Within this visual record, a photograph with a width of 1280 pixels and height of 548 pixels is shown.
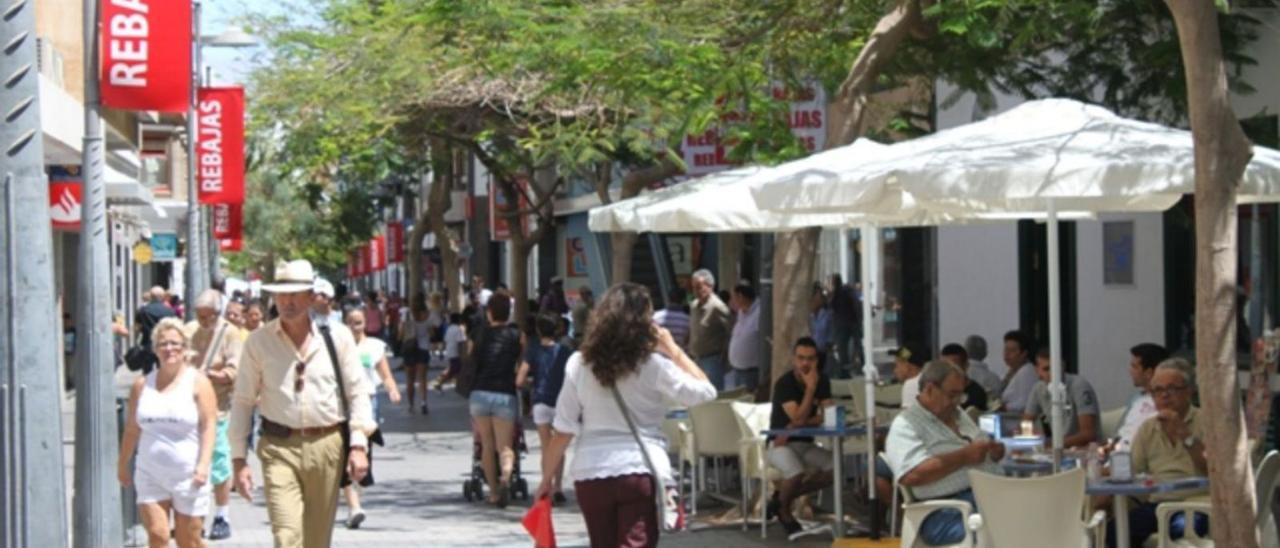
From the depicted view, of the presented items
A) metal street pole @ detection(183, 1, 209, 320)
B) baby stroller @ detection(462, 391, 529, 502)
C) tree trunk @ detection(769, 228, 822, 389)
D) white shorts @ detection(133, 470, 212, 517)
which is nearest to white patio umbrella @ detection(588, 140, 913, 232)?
tree trunk @ detection(769, 228, 822, 389)

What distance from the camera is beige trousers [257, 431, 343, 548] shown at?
958 cm

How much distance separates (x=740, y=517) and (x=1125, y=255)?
6.01m

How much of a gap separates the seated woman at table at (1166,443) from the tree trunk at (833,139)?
4.21 metres

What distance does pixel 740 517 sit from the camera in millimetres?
14969

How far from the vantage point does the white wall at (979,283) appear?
22.0m

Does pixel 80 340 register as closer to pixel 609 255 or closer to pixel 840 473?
pixel 840 473

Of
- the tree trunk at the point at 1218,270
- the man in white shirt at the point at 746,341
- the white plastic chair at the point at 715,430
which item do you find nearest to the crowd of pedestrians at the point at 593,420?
the white plastic chair at the point at 715,430

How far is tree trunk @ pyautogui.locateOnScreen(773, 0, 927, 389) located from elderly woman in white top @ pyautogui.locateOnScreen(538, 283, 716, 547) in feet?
18.8

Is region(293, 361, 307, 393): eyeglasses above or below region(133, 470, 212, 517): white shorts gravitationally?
above

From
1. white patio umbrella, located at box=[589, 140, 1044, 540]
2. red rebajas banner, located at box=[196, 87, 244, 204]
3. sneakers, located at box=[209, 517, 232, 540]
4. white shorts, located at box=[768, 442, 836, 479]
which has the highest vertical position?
red rebajas banner, located at box=[196, 87, 244, 204]

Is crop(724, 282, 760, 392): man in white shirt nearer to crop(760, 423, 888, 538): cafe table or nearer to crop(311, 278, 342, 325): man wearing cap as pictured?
crop(311, 278, 342, 325): man wearing cap

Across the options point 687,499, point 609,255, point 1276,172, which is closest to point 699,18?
point 687,499

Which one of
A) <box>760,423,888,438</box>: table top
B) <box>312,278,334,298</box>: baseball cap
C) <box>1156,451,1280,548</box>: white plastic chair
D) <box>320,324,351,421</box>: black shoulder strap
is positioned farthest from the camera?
<box>760,423,888,438</box>: table top

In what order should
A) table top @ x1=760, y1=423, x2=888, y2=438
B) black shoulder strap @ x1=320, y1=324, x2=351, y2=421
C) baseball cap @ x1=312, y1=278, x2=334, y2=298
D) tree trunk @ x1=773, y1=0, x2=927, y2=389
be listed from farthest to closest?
tree trunk @ x1=773, y1=0, x2=927, y2=389, table top @ x1=760, y1=423, x2=888, y2=438, baseball cap @ x1=312, y1=278, x2=334, y2=298, black shoulder strap @ x1=320, y1=324, x2=351, y2=421
